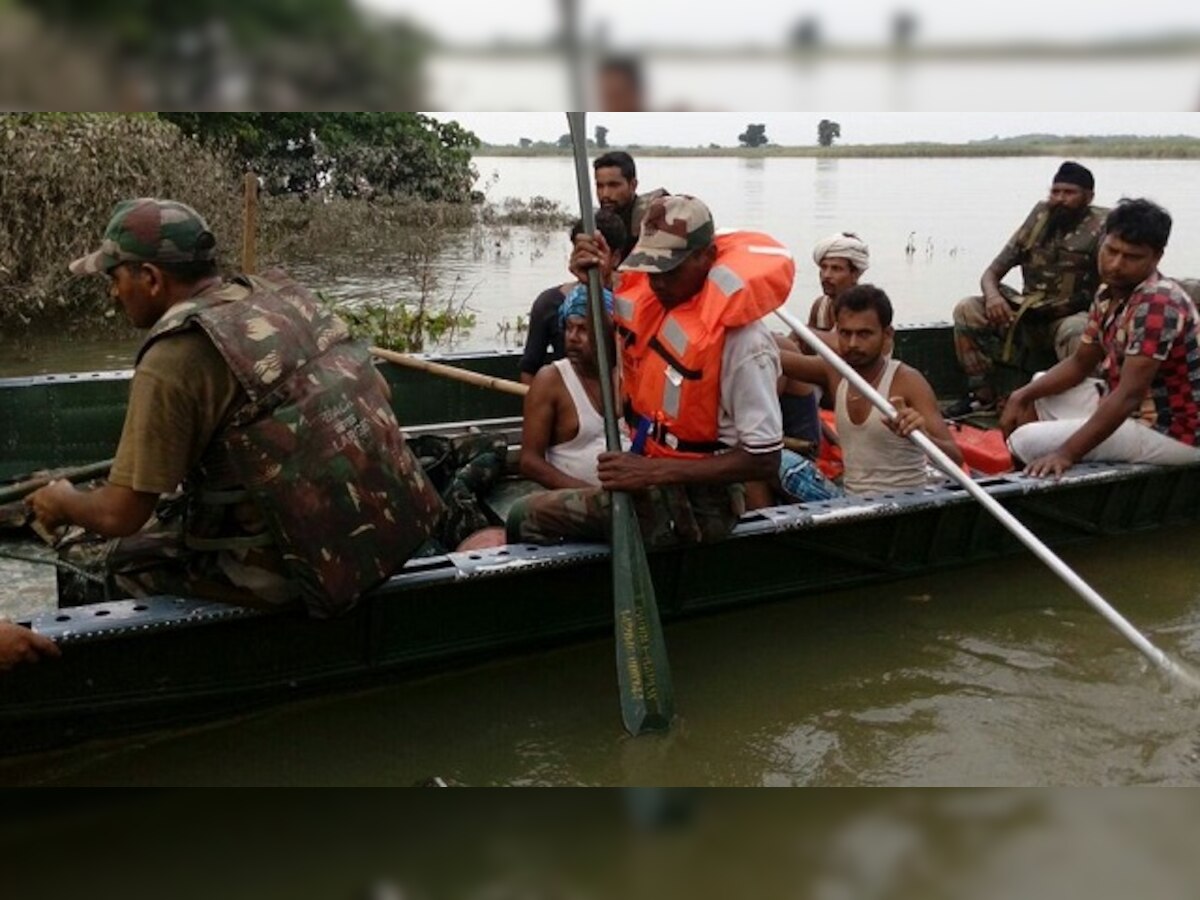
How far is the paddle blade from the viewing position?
11.4 ft

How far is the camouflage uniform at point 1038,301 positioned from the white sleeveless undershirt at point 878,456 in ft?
6.76

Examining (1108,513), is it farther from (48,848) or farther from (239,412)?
(48,848)

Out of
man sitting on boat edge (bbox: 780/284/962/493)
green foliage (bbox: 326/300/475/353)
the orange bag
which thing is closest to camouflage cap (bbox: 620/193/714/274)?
man sitting on boat edge (bbox: 780/284/962/493)

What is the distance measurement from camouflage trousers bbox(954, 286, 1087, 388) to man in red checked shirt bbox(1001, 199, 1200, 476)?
1.29m

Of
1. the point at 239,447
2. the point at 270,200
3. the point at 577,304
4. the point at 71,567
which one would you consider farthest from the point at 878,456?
the point at 270,200

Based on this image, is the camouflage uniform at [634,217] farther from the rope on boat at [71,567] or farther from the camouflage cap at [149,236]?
the rope on boat at [71,567]

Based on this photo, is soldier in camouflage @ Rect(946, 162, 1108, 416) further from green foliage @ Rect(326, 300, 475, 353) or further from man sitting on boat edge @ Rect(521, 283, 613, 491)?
green foliage @ Rect(326, 300, 475, 353)

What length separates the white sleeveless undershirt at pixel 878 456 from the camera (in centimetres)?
436

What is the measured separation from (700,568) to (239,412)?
68.7 inches

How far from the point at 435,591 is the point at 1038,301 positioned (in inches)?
166

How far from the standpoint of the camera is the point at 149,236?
278 cm

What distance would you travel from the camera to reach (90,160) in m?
9.14

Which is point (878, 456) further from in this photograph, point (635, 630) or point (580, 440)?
point (635, 630)

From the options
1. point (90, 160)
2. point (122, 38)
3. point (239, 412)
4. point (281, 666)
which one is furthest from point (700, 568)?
point (90, 160)
